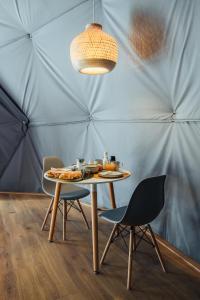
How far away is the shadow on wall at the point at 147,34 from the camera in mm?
2705

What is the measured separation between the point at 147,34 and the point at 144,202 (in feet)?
5.57

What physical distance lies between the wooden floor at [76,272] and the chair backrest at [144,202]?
0.51 meters

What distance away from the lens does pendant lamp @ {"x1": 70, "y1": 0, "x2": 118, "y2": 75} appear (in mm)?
2357

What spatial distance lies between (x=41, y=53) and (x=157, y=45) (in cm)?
194

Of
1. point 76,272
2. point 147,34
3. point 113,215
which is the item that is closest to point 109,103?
point 147,34

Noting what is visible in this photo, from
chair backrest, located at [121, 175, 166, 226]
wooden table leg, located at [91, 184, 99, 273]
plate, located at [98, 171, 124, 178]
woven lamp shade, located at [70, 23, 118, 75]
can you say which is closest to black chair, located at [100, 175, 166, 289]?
chair backrest, located at [121, 175, 166, 226]

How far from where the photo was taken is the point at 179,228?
2.67 meters

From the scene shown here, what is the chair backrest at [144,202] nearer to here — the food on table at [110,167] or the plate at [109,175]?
the plate at [109,175]

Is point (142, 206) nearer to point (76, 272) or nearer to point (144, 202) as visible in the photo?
point (144, 202)

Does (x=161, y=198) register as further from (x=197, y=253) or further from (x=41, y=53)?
(x=41, y=53)

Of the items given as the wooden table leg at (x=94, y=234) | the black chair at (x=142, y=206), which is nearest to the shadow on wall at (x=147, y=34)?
the black chair at (x=142, y=206)

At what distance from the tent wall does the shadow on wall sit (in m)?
0.06

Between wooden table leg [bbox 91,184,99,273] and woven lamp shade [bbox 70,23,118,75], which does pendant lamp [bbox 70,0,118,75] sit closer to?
woven lamp shade [bbox 70,23,118,75]

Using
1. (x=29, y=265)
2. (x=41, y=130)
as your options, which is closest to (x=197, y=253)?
(x=29, y=265)
